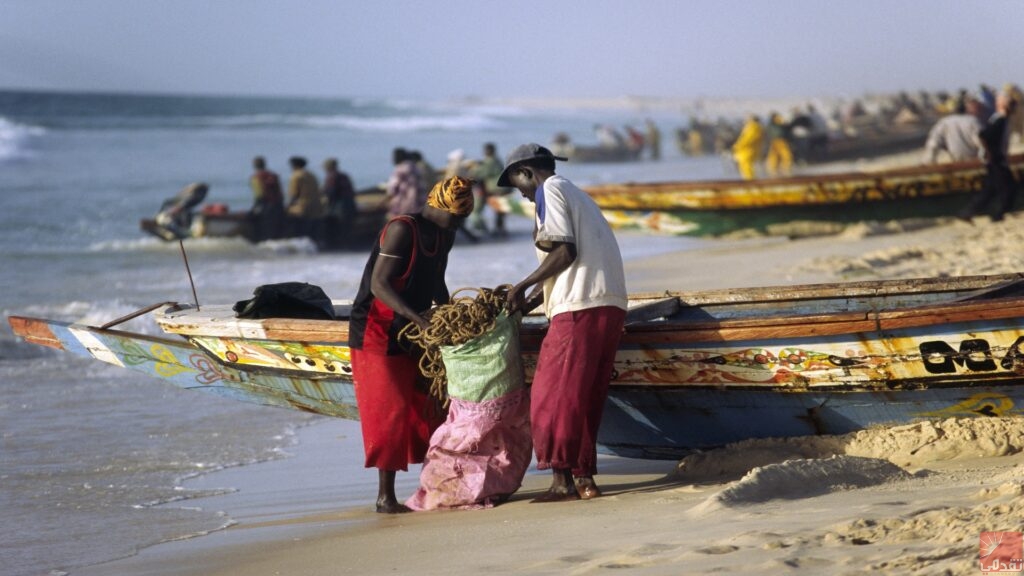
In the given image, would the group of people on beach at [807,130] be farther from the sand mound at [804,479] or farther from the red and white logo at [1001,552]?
the red and white logo at [1001,552]

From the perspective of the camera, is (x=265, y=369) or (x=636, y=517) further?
(x=265, y=369)

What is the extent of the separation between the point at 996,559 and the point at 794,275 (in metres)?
8.13

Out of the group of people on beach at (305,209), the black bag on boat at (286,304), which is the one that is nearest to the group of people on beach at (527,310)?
the black bag on boat at (286,304)

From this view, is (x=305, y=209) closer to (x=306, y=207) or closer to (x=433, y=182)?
(x=306, y=207)

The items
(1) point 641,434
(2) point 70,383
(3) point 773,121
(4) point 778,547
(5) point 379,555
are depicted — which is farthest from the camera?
(3) point 773,121

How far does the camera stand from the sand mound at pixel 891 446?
5.00 m

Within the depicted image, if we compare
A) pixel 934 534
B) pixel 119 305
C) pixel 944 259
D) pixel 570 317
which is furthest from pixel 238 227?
pixel 934 534

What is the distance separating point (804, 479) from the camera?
14.8ft

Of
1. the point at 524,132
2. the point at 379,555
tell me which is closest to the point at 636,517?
the point at 379,555

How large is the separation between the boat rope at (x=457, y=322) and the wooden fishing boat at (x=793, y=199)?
9539 millimetres

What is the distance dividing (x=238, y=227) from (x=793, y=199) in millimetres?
7741

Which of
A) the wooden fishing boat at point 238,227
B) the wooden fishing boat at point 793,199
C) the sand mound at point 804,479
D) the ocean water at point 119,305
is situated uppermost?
the wooden fishing boat at point 793,199

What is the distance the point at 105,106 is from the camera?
233 ft

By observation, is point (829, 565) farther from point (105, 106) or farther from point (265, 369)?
point (105, 106)
